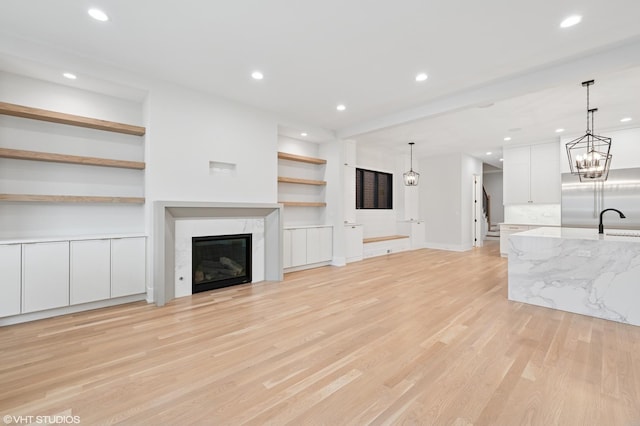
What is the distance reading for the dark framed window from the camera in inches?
316

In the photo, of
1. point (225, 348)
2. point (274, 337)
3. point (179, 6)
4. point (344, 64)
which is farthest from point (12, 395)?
point (344, 64)

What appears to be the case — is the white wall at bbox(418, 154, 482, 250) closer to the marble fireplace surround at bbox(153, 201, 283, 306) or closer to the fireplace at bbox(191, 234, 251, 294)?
the marble fireplace surround at bbox(153, 201, 283, 306)

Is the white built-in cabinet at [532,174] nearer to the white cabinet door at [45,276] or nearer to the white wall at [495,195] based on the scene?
the white wall at [495,195]

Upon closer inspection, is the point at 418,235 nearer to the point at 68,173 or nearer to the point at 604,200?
the point at 604,200

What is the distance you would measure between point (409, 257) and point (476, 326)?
14.9ft

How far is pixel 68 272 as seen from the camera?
3.33 m

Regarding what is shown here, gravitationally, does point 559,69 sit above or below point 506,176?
above

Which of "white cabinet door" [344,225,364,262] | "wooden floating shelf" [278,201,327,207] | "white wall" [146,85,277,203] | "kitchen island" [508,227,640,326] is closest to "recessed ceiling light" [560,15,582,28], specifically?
"kitchen island" [508,227,640,326]

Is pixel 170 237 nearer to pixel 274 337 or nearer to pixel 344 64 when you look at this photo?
pixel 274 337

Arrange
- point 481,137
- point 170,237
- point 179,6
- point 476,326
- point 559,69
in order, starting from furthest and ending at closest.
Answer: point 481,137 → point 170,237 → point 559,69 → point 476,326 → point 179,6

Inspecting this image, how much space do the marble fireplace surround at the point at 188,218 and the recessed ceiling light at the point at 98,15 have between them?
202 centimetres

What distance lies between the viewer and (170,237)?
3.98m

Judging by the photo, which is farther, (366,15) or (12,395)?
(366,15)

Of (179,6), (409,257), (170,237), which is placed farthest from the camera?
(409,257)
